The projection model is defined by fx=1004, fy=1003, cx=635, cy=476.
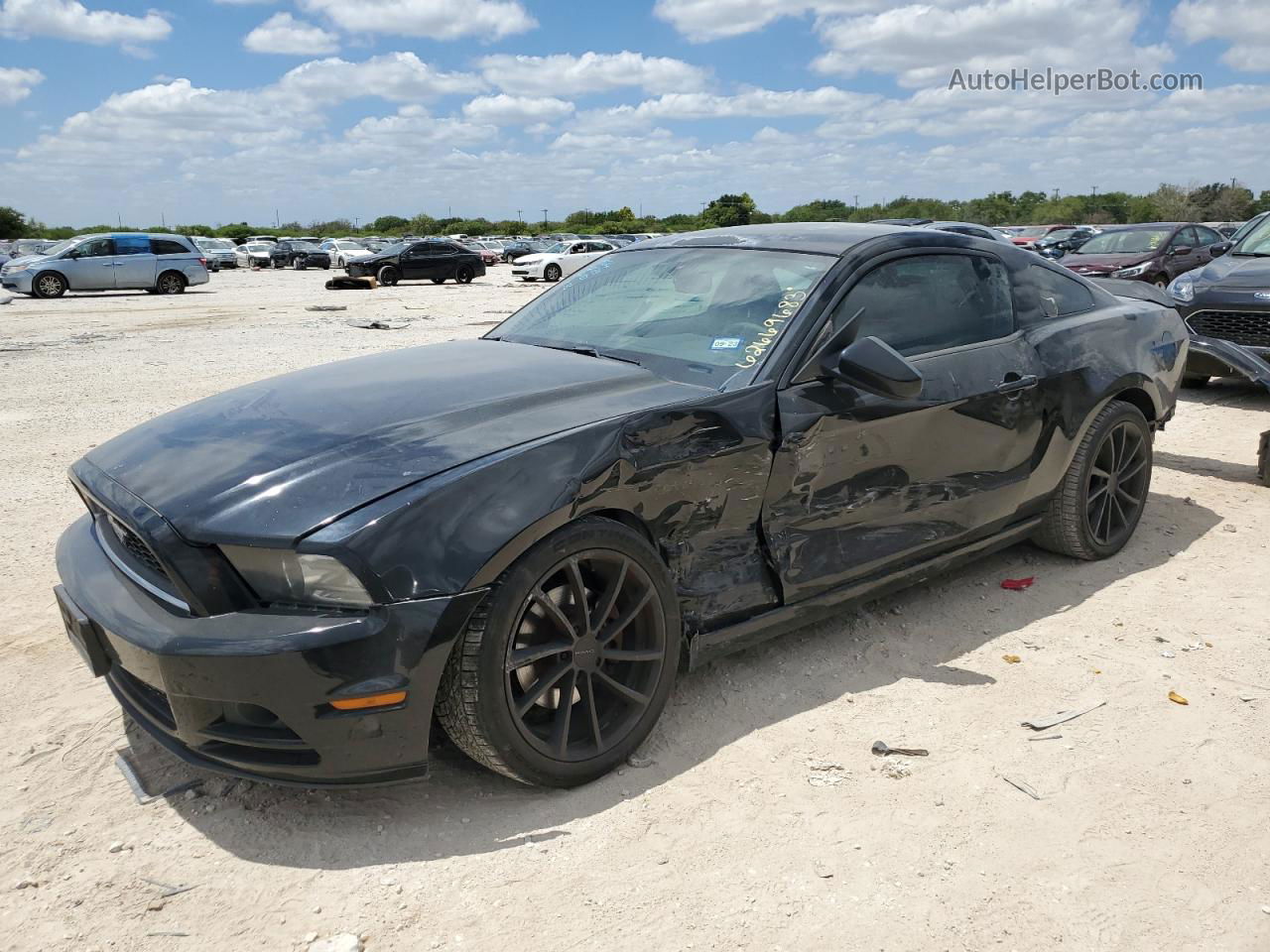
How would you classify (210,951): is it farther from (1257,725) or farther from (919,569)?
(1257,725)

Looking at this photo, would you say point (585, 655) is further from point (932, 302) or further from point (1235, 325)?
point (1235, 325)

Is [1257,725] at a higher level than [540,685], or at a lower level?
lower

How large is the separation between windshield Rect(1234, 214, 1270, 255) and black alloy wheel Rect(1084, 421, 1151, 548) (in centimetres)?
602

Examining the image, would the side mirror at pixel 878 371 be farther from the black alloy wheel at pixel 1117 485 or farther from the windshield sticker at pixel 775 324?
the black alloy wheel at pixel 1117 485

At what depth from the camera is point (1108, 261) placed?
15.8m

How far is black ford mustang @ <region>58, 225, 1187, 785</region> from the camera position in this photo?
246 cm

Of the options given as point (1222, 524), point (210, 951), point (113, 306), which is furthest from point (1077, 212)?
point (210, 951)

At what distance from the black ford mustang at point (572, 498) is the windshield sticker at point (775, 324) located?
0.01 meters

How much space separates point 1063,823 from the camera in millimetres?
2752

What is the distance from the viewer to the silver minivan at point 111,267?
23141 mm

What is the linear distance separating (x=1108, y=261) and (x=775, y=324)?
14.5m

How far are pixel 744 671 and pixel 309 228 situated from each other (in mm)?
105312

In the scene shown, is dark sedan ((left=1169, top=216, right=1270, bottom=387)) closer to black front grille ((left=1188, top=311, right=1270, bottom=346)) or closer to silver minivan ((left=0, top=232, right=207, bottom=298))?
black front grille ((left=1188, top=311, right=1270, bottom=346))

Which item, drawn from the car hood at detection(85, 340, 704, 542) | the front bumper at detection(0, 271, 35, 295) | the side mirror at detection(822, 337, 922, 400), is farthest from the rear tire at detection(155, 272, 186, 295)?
the side mirror at detection(822, 337, 922, 400)
